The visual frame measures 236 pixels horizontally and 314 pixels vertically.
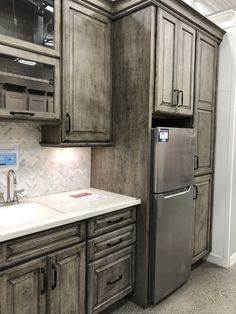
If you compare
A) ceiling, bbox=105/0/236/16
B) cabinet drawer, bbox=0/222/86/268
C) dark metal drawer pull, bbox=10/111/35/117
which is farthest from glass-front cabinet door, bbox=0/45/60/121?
ceiling, bbox=105/0/236/16

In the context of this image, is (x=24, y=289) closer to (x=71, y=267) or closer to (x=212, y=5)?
(x=71, y=267)

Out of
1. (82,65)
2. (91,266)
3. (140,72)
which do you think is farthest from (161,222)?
(82,65)

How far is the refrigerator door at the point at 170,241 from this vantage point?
7.06 feet

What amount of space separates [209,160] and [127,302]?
5.33 ft

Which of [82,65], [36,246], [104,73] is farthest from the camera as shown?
[104,73]

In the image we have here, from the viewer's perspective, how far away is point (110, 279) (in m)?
2.01

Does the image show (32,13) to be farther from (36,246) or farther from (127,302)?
(127,302)

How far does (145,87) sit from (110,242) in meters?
1.21

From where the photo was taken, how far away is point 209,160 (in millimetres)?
2877

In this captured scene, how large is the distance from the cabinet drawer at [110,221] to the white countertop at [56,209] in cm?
5

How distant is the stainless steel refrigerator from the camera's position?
212 centimetres

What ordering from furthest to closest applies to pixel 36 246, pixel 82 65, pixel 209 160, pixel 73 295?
pixel 209 160, pixel 82 65, pixel 73 295, pixel 36 246

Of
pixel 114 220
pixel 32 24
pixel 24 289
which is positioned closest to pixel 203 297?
pixel 114 220

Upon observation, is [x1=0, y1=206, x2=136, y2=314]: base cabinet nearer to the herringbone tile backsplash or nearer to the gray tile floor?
the gray tile floor
